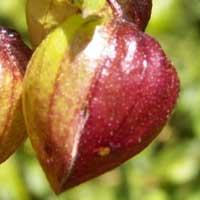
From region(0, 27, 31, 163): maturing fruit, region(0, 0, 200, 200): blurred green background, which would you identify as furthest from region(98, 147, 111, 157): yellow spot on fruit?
region(0, 0, 200, 200): blurred green background

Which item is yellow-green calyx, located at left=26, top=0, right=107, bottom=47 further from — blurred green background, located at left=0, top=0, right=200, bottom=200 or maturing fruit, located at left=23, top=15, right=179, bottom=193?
blurred green background, located at left=0, top=0, right=200, bottom=200

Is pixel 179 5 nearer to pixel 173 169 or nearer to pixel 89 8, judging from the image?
pixel 173 169

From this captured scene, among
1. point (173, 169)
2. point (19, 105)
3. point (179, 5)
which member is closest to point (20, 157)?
point (173, 169)

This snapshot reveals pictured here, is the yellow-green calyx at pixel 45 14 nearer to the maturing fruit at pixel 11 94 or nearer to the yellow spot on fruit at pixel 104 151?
the maturing fruit at pixel 11 94

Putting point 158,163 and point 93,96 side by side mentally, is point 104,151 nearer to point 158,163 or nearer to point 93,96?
point 93,96

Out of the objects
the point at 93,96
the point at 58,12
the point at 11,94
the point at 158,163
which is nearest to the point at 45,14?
the point at 58,12

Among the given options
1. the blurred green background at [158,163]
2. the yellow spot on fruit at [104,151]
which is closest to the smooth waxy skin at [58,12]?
the yellow spot on fruit at [104,151]
